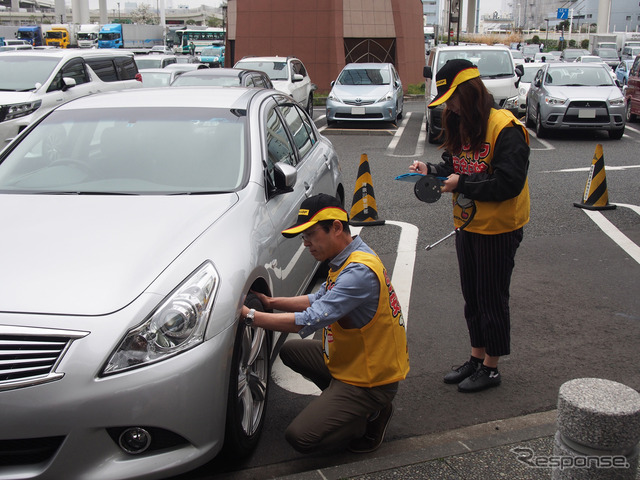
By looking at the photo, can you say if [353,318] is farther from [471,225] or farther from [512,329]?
[512,329]

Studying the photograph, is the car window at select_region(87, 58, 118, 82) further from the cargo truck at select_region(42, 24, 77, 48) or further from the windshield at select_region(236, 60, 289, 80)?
the cargo truck at select_region(42, 24, 77, 48)

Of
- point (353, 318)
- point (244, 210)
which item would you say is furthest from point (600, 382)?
point (244, 210)

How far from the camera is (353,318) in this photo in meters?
3.08

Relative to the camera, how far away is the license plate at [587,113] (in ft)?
46.9

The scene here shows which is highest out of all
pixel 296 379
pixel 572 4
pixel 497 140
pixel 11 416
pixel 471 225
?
pixel 572 4

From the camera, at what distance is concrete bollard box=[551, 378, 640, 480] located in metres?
2.20

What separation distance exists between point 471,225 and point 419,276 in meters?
2.31

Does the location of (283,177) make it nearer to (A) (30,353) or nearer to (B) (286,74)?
(A) (30,353)

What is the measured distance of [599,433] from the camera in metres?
2.21

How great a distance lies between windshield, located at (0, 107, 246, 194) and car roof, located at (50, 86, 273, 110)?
0.24 feet

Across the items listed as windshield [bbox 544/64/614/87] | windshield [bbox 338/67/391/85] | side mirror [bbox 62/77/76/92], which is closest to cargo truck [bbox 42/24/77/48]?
windshield [bbox 338/67/391/85]

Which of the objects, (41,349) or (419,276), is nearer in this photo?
(41,349)

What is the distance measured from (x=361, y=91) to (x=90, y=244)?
47.1ft

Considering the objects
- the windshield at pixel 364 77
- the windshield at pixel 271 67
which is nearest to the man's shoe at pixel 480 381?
the windshield at pixel 364 77
